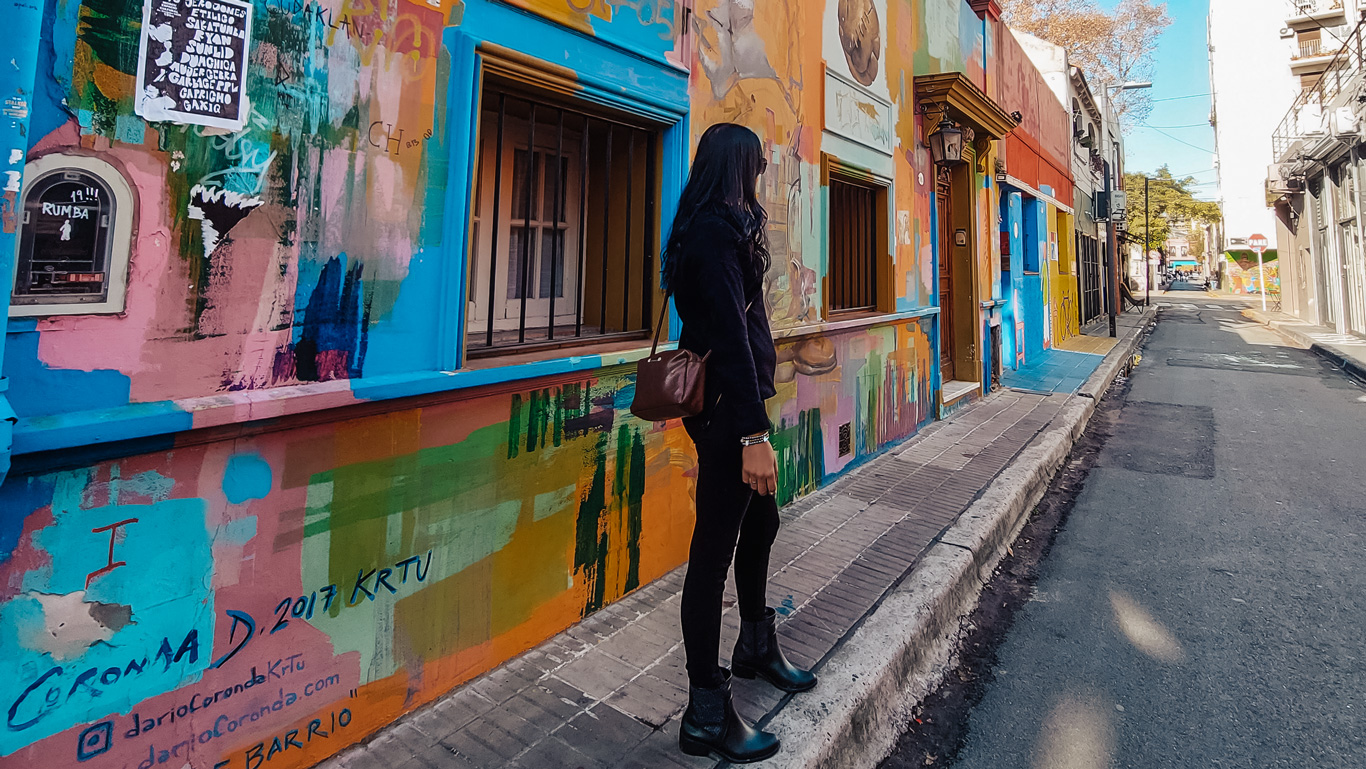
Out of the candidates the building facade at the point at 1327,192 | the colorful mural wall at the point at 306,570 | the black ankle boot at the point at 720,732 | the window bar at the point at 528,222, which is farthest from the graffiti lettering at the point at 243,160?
the building facade at the point at 1327,192

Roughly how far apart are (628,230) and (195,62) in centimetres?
193

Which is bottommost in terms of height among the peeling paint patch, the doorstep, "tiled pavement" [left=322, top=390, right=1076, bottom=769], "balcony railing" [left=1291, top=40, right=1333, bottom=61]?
the doorstep

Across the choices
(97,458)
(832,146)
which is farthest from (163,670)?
(832,146)

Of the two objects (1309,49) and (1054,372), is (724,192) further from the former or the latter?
(1309,49)

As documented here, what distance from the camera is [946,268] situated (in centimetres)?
809

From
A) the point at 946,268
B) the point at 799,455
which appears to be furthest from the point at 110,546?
the point at 946,268

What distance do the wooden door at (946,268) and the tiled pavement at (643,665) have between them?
157 inches

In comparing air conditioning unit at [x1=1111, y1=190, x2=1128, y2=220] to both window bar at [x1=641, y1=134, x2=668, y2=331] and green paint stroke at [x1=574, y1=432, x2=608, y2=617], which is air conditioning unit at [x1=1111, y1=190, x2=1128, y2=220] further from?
green paint stroke at [x1=574, y1=432, x2=608, y2=617]

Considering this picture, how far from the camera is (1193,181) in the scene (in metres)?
52.3

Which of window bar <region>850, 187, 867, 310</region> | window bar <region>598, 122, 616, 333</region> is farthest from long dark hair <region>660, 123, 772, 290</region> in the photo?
window bar <region>850, 187, 867, 310</region>

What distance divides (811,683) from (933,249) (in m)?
5.80

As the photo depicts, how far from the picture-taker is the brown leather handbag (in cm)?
186

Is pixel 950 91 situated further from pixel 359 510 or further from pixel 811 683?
pixel 359 510

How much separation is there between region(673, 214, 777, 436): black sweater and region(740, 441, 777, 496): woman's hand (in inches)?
2.2
